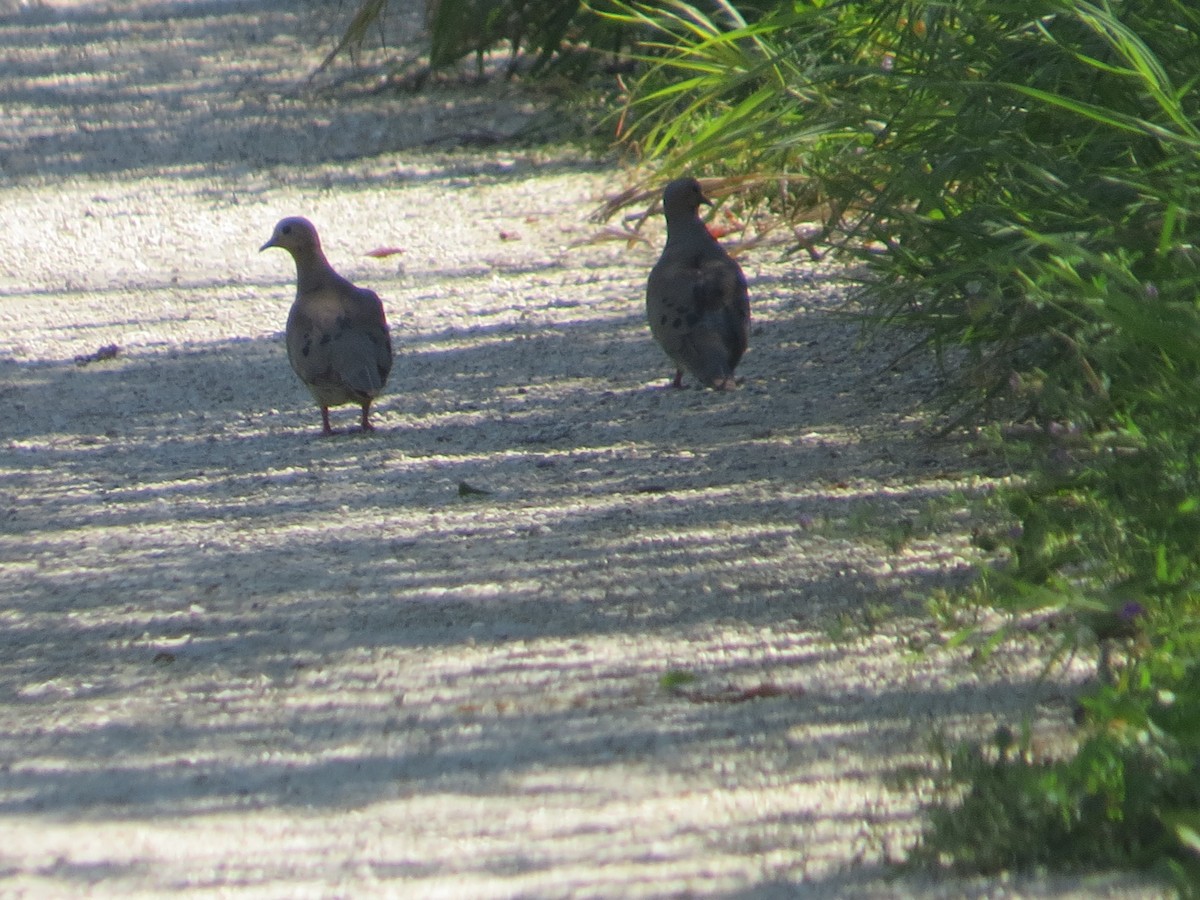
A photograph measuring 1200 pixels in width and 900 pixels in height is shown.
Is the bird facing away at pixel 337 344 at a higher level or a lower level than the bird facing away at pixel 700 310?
Result: lower

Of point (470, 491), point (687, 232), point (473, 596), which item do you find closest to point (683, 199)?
point (687, 232)

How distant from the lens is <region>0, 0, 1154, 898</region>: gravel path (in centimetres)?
288

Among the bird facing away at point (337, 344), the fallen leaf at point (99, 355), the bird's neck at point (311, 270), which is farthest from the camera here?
the fallen leaf at point (99, 355)

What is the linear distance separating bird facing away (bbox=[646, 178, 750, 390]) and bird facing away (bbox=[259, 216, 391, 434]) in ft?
3.35

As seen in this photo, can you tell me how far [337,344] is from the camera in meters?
5.79

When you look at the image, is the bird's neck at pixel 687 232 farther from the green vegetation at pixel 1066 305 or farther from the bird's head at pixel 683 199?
the green vegetation at pixel 1066 305

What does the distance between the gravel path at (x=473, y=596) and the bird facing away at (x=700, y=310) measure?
0.57ft

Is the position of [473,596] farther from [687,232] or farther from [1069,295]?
[687,232]

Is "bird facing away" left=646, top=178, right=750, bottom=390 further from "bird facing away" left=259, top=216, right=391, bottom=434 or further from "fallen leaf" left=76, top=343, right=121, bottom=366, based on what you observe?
"fallen leaf" left=76, top=343, right=121, bottom=366

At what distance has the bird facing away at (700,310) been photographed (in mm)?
5887

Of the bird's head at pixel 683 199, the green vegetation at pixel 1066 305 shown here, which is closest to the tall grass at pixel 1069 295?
the green vegetation at pixel 1066 305

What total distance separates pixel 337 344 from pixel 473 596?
1.92 meters

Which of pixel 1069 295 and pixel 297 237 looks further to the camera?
pixel 297 237

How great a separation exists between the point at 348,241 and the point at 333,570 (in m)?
4.80
